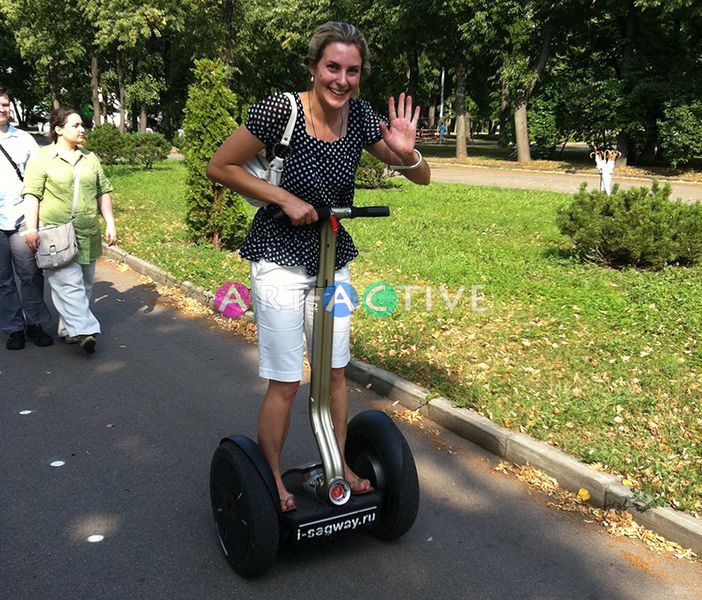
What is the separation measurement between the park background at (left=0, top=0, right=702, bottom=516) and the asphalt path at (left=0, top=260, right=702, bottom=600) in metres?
0.47

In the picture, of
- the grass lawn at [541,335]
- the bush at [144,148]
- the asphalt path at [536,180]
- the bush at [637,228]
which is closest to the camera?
the grass lawn at [541,335]

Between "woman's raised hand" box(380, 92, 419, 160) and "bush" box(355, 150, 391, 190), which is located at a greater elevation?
"woman's raised hand" box(380, 92, 419, 160)

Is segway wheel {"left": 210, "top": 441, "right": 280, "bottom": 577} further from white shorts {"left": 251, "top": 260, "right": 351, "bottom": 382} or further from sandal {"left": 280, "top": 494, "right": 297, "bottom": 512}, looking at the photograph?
white shorts {"left": 251, "top": 260, "right": 351, "bottom": 382}

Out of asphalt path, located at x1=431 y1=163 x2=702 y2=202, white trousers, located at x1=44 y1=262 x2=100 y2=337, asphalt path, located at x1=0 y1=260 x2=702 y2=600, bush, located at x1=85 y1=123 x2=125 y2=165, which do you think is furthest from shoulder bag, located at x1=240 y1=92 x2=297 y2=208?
bush, located at x1=85 y1=123 x2=125 y2=165

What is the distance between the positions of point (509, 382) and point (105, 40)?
98.3 feet

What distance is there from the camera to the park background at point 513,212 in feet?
15.4

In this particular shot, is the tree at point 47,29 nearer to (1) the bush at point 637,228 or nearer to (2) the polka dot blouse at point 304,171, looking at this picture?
(1) the bush at point 637,228

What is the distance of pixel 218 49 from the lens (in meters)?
32.0

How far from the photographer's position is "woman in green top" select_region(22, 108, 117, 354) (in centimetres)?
551

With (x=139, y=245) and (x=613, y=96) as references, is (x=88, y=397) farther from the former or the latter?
(x=613, y=96)

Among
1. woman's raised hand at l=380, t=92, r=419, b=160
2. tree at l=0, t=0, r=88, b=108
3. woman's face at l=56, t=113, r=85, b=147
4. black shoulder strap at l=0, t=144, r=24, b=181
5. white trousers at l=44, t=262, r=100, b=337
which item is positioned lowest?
white trousers at l=44, t=262, r=100, b=337

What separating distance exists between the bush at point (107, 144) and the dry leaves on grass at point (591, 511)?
73.9 feet

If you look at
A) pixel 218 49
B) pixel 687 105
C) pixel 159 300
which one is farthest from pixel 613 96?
pixel 159 300

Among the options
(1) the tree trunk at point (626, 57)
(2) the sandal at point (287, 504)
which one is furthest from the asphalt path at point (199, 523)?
(1) the tree trunk at point (626, 57)
